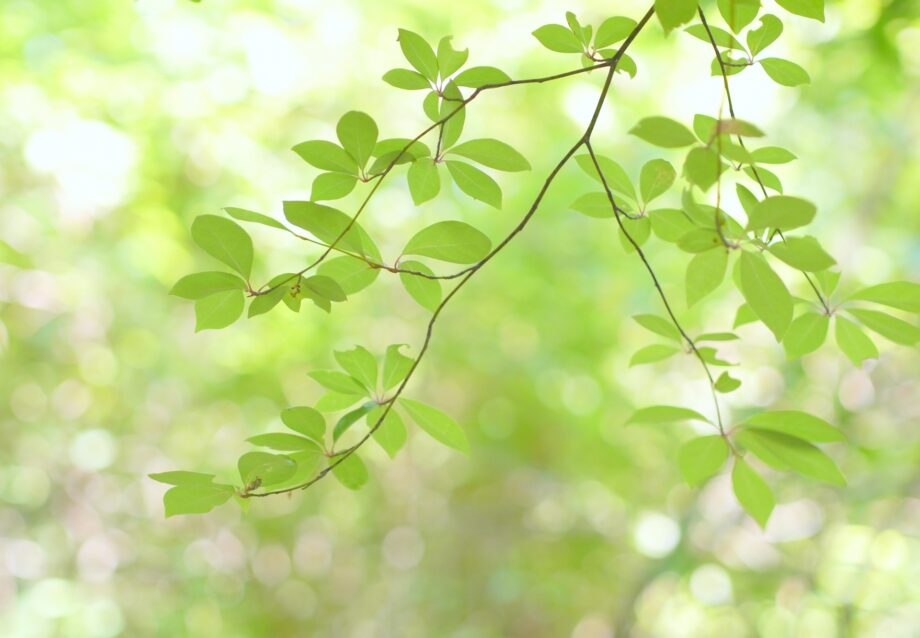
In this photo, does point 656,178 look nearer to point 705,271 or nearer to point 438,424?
point 705,271

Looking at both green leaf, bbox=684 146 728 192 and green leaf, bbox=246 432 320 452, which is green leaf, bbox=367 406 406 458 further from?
green leaf, bbox=684 146 728 192

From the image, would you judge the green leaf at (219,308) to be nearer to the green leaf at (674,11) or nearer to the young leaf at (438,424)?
the young leaf at (438,424)

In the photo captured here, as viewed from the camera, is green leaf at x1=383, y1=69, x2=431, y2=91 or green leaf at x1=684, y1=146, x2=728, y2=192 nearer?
green leaf at x1=684, y1=146, x2=728, y2=192

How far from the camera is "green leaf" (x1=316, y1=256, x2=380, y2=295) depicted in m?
0.50

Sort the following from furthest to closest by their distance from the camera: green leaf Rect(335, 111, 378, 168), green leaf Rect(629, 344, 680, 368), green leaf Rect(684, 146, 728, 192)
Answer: green leaf Rect(629, 344, 680, 368)
green leaf Rect(335, 111, 378, 168)
green leaf Rect(684, 146, 728, 192)

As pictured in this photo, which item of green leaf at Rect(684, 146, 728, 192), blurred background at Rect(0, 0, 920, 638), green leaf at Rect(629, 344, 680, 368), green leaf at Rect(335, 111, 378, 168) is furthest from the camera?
blurred background at Rect(0, 0, 920, 638)

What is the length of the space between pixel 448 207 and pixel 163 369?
88 cm

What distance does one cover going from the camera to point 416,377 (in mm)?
2473

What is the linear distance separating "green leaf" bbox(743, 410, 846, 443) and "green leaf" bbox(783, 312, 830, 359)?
40mm

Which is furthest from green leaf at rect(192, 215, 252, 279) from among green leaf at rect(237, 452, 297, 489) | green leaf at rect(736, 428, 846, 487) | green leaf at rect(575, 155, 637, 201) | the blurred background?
the blurred background

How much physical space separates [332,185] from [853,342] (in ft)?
1.12

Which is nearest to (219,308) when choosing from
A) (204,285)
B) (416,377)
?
(204,285)

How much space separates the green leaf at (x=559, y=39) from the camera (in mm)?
494

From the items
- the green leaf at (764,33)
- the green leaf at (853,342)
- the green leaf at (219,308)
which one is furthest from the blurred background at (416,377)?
the green leaf at (219,308)
